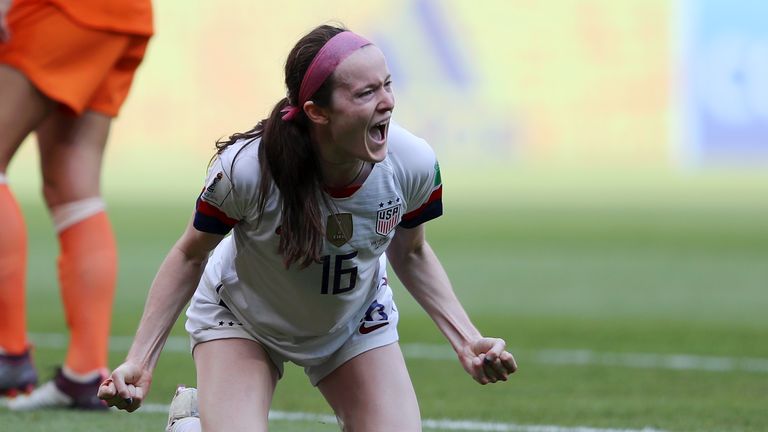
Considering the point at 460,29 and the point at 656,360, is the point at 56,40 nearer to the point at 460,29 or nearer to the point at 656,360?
the point at 656,360

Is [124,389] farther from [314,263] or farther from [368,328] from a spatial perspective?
[368,328]

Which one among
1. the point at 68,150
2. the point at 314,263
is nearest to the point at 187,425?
the point at 314,263

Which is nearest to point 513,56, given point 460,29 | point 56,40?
point 460,29

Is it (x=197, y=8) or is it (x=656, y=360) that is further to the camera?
(x=197, y=8)

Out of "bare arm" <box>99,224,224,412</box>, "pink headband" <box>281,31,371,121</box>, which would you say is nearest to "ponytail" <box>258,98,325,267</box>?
"pink headband" <box>281,31,371,121</box>

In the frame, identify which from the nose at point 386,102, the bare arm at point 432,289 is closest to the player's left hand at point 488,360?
the bare arm at point 432,289

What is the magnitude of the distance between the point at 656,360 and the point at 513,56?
1539 centimetres

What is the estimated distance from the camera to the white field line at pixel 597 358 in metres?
6.30

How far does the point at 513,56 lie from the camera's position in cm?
2155

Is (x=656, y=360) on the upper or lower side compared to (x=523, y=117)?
upper

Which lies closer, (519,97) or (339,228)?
(339,228)

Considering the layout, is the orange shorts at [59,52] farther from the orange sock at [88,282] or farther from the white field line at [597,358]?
the white field line at [597,358]

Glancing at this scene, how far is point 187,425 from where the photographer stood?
12.1ft

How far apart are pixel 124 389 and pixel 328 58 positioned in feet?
3.22
